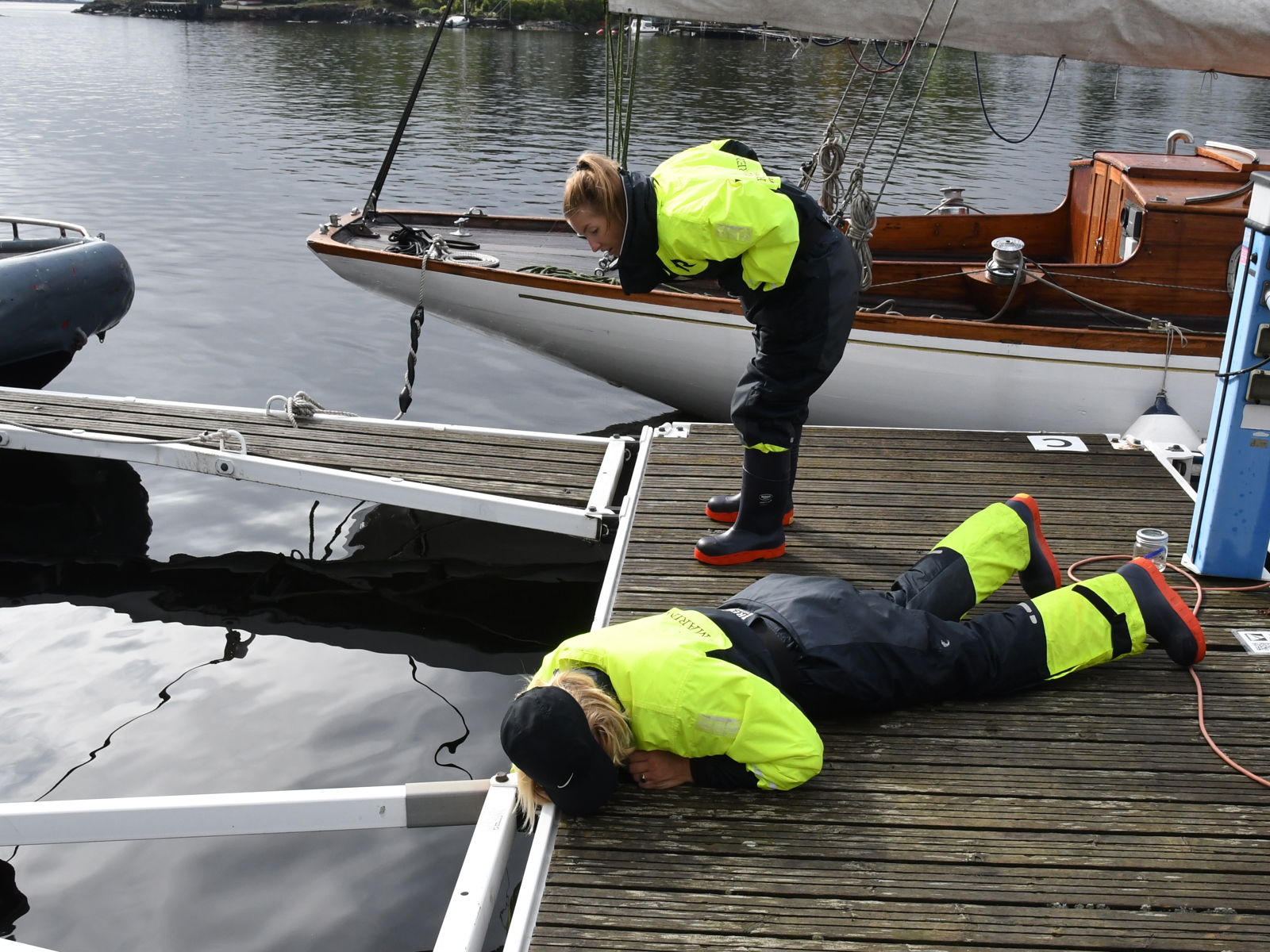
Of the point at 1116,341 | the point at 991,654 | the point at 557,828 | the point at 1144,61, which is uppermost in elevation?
the point at 1144,61

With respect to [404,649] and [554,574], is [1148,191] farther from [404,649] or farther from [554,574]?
[404,649]

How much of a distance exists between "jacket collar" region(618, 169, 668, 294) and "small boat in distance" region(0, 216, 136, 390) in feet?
18.0

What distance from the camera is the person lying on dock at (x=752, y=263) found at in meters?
3.86

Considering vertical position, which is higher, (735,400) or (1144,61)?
(1144,61)

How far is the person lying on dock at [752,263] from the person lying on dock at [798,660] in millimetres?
839

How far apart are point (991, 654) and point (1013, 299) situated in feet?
13.2

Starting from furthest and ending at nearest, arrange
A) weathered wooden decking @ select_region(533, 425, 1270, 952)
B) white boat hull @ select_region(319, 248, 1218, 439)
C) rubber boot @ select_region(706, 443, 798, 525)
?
1. white boat hull @ select_region(319, 248, 1218, 439)
2. rubber boot @ select_region(706, 443, 798, 525)
3. weathered wooden decking @ select_region(533, 425, 1270, 952)

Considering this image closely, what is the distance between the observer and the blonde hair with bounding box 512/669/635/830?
9.80ft

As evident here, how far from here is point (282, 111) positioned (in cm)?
2581

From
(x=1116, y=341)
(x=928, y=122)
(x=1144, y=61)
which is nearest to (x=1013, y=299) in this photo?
(x=1116, y=341)

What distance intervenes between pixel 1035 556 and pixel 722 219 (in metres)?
1.74

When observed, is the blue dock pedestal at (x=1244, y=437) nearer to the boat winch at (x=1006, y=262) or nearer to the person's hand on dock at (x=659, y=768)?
the person's hand on dock at (x=659, y=768)

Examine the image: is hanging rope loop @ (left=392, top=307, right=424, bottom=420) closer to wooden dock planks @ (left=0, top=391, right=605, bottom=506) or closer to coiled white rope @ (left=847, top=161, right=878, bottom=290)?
wooden dock planks @ (left=0, top=391, right=605, bottom=506)

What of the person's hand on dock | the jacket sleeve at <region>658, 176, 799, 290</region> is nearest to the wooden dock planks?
the jacket sleeve at <region>658, 176, 799, 290</region>
